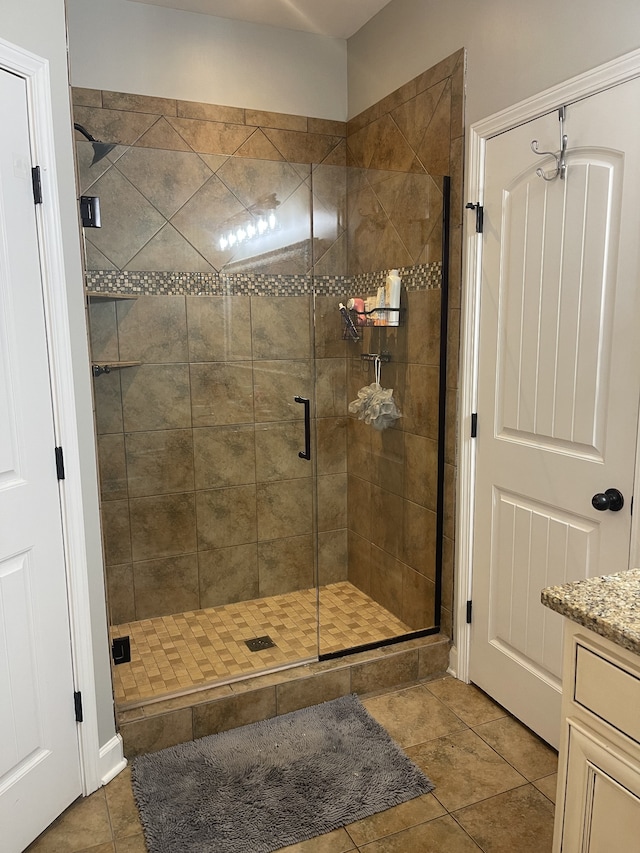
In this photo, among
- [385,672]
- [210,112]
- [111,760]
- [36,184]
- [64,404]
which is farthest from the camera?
[210,112]

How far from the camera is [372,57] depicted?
300 cm

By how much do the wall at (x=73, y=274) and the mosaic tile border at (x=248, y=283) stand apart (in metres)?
0.75

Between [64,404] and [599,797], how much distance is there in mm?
1638

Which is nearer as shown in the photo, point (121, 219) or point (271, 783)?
point (271, 783)

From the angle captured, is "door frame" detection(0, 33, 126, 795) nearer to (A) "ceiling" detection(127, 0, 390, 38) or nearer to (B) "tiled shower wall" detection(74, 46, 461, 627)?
(B) "tiled shower wall" detection(74, 46, 461, 627)

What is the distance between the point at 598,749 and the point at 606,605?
261 millimetres

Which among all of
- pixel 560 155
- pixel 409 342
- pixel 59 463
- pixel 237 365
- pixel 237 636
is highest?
pixel 560 155

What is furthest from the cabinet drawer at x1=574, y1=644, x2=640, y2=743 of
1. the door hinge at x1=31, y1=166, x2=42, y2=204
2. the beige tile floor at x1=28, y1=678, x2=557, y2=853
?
the door hinge at x1=31, y1=166, x2=42, y2=204

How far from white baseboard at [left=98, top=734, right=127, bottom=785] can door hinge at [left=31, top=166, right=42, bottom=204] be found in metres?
1.72

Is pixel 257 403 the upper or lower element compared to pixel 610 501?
upper

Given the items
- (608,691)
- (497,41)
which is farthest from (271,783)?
(497,41)

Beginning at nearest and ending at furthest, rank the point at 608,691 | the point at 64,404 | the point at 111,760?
the point at 608,691 < the point at 64,404 < the point at 111,760

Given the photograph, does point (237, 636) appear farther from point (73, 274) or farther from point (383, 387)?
point (73, 274)

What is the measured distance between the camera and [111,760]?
2084mm
